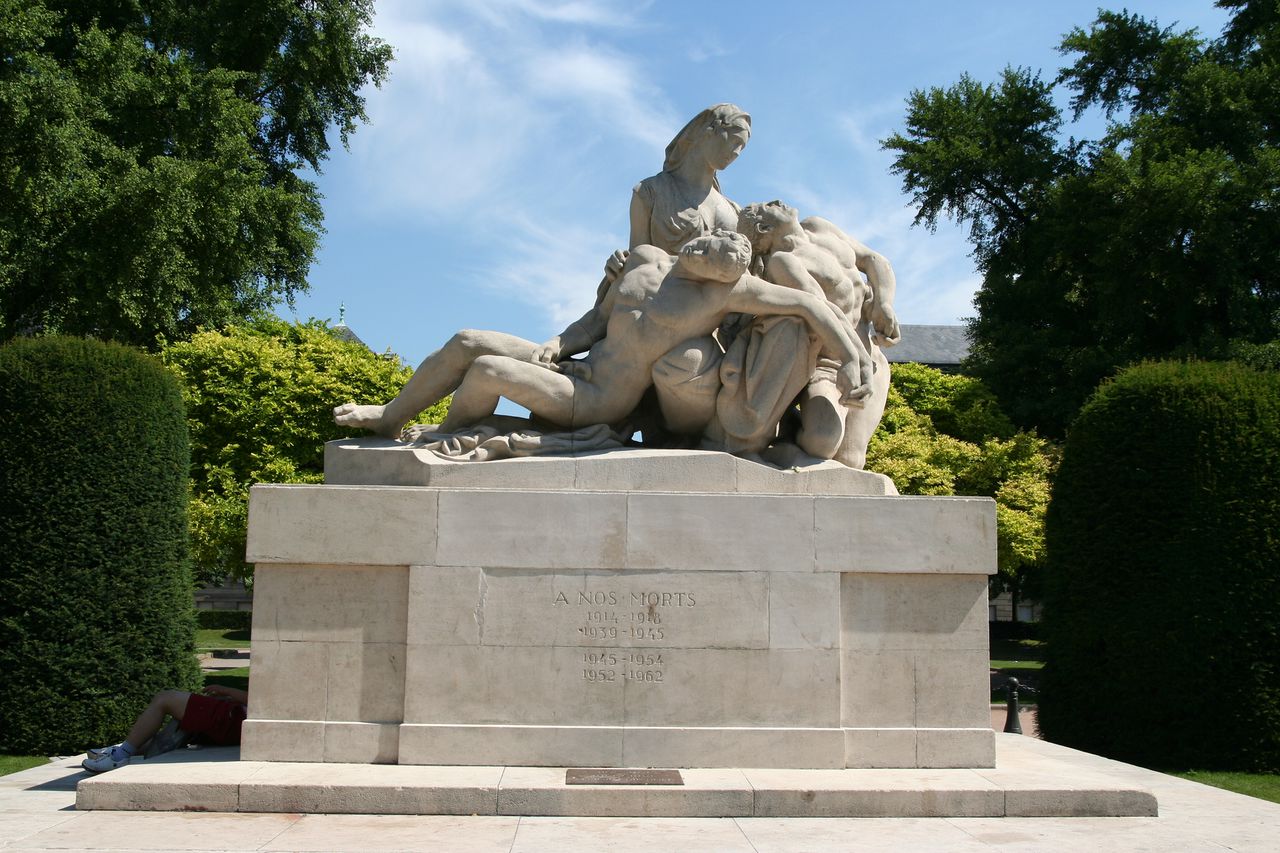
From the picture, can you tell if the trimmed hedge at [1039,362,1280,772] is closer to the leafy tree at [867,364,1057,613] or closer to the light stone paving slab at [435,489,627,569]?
the light stone paving slab at [435,489,627,569]

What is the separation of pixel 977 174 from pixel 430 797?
29.4 m

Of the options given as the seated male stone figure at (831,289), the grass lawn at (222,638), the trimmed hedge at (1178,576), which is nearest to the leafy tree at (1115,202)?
the trimmed hedge at (1178,576)

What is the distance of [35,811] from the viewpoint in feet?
24.2

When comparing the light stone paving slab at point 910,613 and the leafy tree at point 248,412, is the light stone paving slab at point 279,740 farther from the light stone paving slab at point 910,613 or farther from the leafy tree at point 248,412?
the leafy tree at point 248,412

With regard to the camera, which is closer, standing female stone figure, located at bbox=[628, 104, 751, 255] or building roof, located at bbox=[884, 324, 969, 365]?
standing female stone figure, located at bbox=[628, 104, 751, 255]

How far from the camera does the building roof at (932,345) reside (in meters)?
60.8

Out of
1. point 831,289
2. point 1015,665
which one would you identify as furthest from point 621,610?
point 1015,665

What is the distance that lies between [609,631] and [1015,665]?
72.9ft

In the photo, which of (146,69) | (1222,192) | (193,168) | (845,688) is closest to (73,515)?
(845,688)

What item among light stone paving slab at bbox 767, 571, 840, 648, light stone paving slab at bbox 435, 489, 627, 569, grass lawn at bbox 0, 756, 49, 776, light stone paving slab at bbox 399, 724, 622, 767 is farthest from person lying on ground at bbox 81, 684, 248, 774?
light stone paving slab at bbox 767, 571, 840, 648

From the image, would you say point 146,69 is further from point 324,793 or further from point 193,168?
point 324,793

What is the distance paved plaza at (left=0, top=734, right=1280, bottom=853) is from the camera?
643 centimetres

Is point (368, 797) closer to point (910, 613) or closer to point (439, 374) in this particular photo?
point (439, 374)

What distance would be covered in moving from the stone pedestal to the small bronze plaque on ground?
0.13 meters
